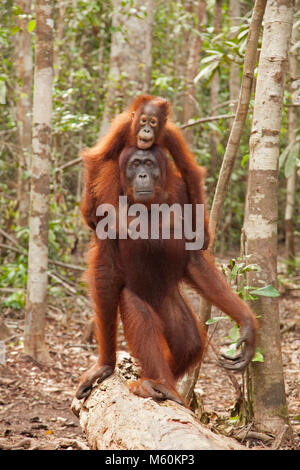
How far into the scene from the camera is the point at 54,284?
24.2 feet

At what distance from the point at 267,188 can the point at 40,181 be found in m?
2.43

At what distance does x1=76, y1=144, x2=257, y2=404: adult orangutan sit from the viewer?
3123 millimetres

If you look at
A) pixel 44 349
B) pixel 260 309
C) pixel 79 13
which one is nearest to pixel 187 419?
pixel 260 309

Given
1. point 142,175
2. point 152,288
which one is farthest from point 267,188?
point 152,288

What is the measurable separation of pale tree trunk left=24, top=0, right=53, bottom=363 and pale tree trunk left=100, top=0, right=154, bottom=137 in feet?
5.13

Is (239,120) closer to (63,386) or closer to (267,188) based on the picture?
(267,188)

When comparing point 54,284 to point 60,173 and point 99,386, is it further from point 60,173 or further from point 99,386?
point 99,386

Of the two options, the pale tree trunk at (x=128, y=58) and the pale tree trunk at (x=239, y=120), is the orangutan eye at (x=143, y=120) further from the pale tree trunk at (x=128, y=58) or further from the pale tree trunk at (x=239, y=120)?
the pale tree trunk at (x=128, y=58)

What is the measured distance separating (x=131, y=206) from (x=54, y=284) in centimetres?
429

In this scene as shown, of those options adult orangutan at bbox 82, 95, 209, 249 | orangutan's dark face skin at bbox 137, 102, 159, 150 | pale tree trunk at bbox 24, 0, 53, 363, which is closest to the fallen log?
adult orangutan at bbox 82, 95, 209, 249

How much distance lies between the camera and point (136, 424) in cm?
248

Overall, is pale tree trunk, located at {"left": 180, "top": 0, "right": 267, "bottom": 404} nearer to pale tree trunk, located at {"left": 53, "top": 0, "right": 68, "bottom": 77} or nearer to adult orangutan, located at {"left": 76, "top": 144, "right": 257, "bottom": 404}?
adult orangutan, located at {"left": 76, "top": 144, "right": 257, "bottom": 404}

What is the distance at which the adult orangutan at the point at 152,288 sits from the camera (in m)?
3.12

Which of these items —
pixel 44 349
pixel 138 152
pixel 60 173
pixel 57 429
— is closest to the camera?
pixel 138 152
